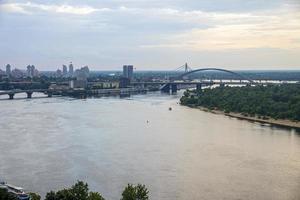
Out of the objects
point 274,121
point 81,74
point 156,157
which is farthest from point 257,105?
point 81,74

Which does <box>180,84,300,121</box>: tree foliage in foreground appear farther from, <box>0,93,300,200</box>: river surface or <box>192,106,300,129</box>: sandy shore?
<box>0,93,300,200</box>: river surface

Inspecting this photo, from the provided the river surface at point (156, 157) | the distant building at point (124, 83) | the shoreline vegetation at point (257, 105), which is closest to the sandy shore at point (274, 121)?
the shoreline vegetation at point (257, 105)

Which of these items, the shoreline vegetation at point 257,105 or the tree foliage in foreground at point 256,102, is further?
the tree foliage in foreground at point 256,102

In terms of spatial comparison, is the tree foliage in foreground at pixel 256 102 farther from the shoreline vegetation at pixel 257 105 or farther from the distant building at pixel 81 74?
the distant building at pixel 81 74

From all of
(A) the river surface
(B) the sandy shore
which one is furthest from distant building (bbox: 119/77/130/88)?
(A) the river surface

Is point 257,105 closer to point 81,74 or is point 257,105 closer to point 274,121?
point 274,121

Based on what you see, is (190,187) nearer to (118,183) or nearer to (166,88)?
(118,183)

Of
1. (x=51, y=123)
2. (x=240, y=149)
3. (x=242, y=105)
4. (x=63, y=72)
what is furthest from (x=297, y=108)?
(x=63, y=72)
